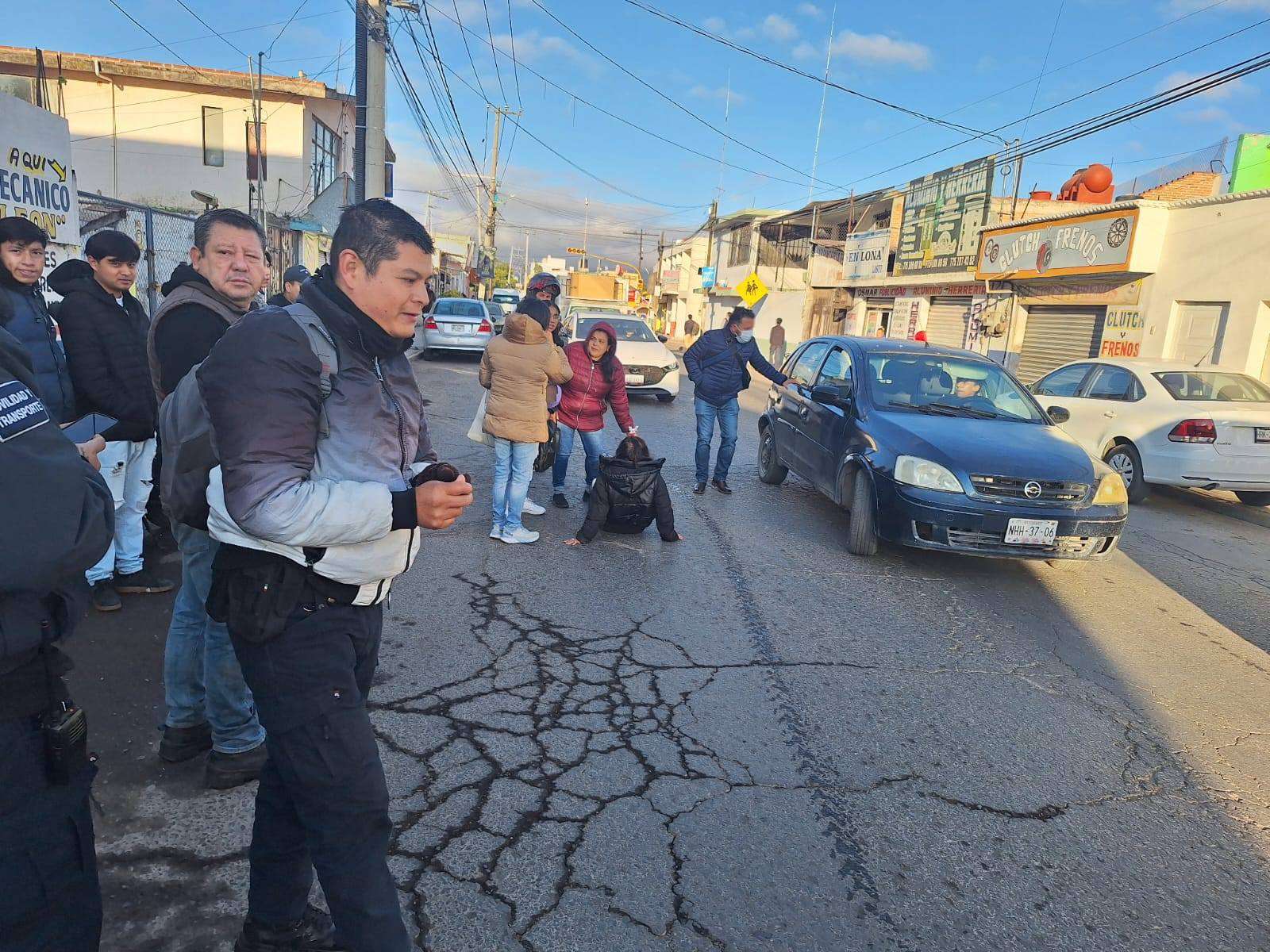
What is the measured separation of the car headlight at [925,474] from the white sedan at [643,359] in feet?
29.5

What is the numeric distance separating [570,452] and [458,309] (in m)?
14.3

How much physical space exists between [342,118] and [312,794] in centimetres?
3495

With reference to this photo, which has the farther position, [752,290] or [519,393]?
[752,290]

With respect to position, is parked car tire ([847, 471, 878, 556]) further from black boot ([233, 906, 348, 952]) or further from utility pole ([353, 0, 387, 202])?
utility pole ([353, 0, 387, 202])

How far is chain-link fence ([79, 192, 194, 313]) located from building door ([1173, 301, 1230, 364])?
1567cm

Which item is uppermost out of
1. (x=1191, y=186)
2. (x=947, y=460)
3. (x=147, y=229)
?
(x=1191, y=186)

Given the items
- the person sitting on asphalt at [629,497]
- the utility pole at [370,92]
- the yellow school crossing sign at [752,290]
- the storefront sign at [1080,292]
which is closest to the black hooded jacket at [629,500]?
the person sitting on asphalt at [629,497]

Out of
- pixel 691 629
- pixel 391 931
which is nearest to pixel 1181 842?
pixel 691 629

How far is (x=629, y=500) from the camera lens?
6465mm

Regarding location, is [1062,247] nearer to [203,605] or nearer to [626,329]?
[626,329]

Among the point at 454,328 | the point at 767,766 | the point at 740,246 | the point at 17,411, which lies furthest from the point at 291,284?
the point at 740,246

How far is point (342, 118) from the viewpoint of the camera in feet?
105

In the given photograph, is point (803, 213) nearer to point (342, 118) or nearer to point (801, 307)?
point (801, 307)

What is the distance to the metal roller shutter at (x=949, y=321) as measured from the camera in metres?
23.4
